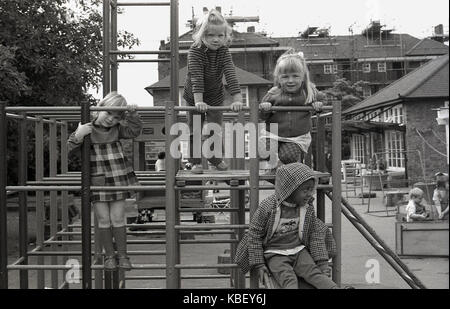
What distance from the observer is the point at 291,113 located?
4.68 meters

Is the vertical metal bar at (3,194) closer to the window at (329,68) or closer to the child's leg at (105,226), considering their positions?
the child's leg at (105,226)

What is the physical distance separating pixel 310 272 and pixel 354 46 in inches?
1649

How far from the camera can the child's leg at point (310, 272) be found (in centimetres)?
397

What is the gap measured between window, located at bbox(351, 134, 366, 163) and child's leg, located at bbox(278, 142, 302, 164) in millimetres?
28619

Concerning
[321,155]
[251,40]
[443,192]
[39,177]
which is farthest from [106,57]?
[251,40]

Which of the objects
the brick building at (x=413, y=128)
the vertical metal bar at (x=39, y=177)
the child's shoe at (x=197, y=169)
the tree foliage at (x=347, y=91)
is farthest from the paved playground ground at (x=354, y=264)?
the tree foliage at (x=347, y=91)

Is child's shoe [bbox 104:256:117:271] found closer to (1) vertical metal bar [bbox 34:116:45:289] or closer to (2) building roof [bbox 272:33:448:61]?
(1) vertical metal bar [bbox 34:116:45:289]

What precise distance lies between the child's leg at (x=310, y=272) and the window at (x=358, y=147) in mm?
29240

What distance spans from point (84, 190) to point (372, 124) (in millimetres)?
22080

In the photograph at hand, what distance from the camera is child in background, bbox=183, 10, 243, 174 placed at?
490cm

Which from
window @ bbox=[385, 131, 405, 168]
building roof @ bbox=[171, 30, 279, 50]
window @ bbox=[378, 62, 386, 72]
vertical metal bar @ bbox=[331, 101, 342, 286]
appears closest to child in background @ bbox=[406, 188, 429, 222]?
vertical metal bar @ bbox=[331, 101, 342, 286]

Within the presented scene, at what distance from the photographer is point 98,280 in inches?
265

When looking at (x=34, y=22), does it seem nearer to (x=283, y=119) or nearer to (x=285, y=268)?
(x=283, y=119)
